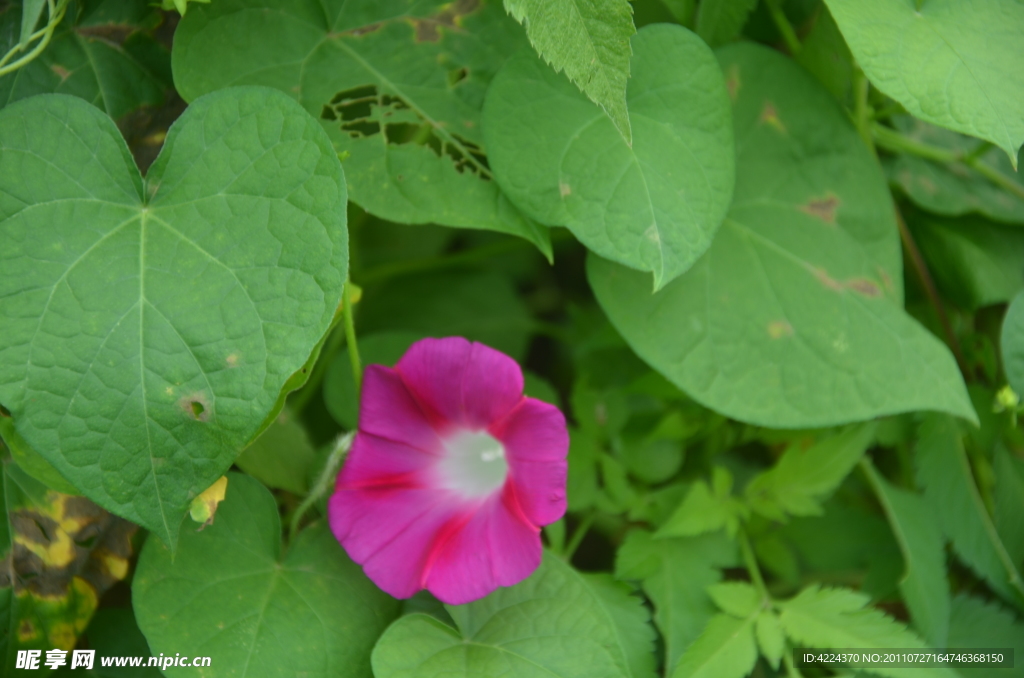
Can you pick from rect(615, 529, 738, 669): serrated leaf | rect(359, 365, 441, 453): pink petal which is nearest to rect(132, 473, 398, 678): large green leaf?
rect(359, 365, 441, 453): pink petal

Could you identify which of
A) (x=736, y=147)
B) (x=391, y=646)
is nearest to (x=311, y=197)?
(x=391, y=646)

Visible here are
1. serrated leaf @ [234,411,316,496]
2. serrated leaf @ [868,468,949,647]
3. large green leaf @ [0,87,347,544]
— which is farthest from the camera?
serrated leaf @ [868,468,949,647]

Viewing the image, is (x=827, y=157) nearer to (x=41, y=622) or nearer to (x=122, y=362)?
Result: (x=122, y=362)

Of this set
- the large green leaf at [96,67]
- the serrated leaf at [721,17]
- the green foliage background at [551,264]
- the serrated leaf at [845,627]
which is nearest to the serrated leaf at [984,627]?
the green foliage background at [551,264]

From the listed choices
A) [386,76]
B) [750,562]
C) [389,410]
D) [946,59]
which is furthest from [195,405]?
[946,59]

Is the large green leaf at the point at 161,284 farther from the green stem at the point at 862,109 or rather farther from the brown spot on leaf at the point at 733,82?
the green stem at the point at 862,109

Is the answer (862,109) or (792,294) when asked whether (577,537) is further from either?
(862,109)

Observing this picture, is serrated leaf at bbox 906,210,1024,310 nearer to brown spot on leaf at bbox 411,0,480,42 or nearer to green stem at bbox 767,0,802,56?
green stem at bbox 767,0,802,56
